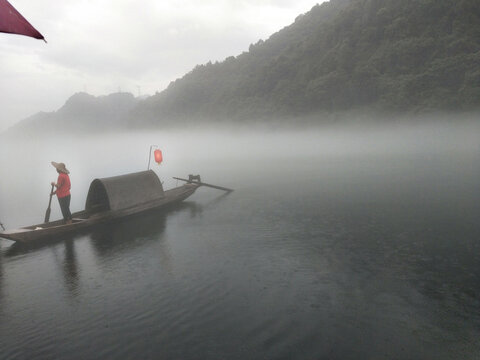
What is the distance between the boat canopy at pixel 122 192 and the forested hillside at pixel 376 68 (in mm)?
90808

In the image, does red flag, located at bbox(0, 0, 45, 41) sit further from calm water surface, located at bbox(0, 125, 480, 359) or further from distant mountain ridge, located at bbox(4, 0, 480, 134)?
distant mountain ridge, located at bbox(4, 0, 480, 134)

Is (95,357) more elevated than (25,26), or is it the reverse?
(25,26)

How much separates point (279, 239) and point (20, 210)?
22596 millimetres

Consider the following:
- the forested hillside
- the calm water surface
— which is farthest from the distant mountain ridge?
the calm water surface

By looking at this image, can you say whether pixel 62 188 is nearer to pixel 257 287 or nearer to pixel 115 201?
pixel 115 201

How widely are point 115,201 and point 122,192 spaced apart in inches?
31.1

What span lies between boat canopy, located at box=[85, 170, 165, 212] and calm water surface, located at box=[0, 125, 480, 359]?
4.16ft

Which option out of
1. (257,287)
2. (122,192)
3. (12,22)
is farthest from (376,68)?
(12,22)

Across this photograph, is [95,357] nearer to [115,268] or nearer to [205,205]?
[115,268]

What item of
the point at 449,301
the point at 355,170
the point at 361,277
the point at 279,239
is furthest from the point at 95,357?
the point at 355,170

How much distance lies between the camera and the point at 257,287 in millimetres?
11375

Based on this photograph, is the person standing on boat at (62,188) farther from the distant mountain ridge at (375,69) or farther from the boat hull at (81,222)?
the distant mountain ridge at (375,69)

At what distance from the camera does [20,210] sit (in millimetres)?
29047

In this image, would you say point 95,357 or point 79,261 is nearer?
point 95,357
